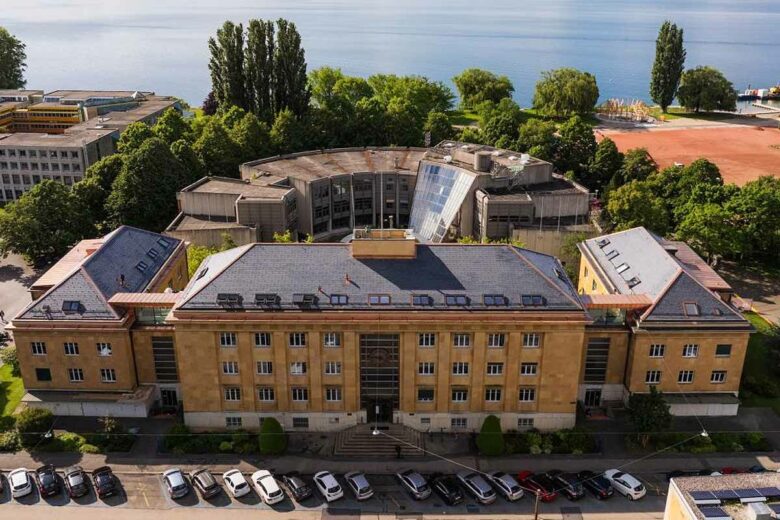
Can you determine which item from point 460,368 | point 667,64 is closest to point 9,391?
point 460,368

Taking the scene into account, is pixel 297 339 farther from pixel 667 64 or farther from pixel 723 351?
pixel 667 64

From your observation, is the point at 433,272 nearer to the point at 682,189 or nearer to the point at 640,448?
the point at 640,448

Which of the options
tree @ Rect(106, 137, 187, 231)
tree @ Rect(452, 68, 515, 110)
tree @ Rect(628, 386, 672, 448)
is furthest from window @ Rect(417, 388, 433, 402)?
tree @ Rect(452, 68, 515, 110)

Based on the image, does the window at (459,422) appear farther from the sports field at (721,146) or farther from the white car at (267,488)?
the sports field at (721,146)

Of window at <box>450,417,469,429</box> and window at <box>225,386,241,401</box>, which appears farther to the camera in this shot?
window at <box>450,417,469,429</box>

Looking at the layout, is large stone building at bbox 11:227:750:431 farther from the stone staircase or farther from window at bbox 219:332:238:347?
the stone staircase

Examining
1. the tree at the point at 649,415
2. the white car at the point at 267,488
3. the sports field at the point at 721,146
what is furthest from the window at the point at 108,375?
the sports field at the point at 721,146
